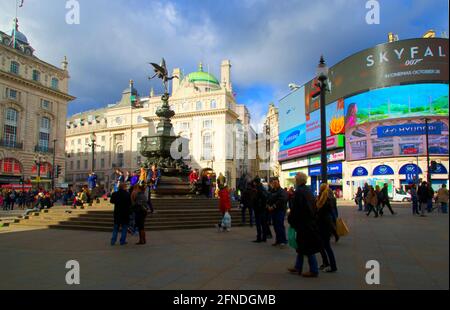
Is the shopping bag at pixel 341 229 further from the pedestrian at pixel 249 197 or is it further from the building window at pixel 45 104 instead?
the building window at pixel 45 104

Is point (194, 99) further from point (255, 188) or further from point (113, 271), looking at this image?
point (113, 271)

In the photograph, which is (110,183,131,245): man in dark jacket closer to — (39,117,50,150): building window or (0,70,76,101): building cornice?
(0,70,76,101): building cornice

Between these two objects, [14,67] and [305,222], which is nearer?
[305,222]

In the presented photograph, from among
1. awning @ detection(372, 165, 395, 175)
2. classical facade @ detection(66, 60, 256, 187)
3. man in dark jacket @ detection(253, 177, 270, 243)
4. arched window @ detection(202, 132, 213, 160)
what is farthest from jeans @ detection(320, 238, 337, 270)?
arched window @ detection(202, 132, 213, 160)

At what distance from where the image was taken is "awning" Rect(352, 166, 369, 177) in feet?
158

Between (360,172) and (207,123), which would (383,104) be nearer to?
(360,172)

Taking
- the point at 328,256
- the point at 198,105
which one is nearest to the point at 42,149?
the point at 198,105

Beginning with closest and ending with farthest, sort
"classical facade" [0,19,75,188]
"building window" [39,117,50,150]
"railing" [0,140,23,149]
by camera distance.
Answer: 1. "railing" [0,140,23,149]
2. "classical facade" [0,19,75,188]
3. "building window" [39,117,50,150]

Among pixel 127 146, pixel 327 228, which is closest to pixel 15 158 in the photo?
pixel 127 146

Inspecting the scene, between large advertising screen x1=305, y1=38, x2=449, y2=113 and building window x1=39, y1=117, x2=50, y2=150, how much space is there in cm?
4155

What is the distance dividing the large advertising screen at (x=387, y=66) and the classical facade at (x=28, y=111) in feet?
134

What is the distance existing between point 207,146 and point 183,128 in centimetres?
704

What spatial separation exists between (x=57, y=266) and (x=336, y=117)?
2093 inches

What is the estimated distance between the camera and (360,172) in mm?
48938
